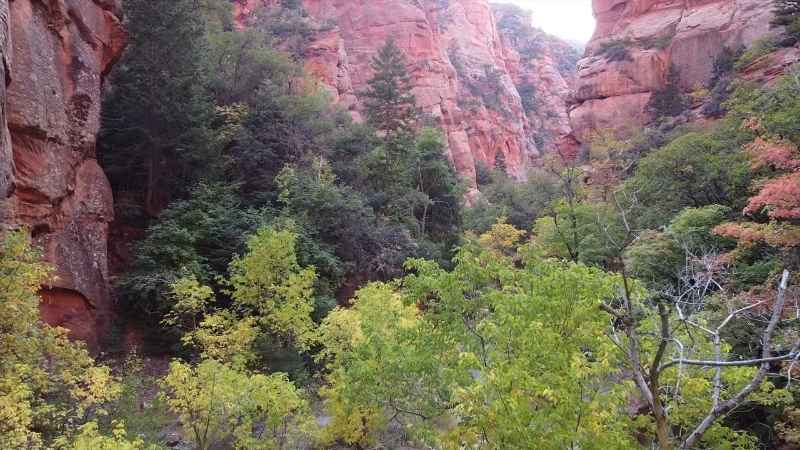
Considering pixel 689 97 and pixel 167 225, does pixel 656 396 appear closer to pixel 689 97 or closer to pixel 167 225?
pixel 167 225

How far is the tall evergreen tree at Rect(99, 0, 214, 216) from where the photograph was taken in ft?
67.6

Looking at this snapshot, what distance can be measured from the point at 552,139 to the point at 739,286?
68.2 metres

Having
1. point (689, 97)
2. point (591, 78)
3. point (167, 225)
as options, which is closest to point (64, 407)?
point (167, 225)

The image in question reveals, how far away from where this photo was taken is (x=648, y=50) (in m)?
43.1

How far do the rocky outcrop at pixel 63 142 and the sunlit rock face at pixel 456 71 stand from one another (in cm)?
2248

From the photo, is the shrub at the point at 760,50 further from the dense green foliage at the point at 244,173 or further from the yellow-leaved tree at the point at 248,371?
the yellow-leaved tree at the point at 248,371

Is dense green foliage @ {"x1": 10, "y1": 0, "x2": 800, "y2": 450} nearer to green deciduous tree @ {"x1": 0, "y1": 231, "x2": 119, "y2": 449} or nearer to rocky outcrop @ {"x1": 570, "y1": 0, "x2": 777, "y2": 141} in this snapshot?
green deciduous tree @ {"x1": 0, "y1": 231, "x2": 119, "y2": 449}

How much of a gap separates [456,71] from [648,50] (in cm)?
2918

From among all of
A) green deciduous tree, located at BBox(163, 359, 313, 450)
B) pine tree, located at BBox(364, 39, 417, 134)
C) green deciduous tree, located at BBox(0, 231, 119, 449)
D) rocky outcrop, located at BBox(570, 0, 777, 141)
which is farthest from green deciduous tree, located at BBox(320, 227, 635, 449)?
rocky outcrop, located at BBox(570, 0, 777, 141)

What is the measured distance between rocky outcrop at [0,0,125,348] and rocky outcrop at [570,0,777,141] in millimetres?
35679

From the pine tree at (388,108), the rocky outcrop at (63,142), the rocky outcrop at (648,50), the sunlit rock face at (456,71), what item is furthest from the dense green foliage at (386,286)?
the sunlit rock face at (456,71)

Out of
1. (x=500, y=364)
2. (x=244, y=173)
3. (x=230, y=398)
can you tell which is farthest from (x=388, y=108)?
(x=500, y=364)

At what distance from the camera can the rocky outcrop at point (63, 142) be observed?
536 inches

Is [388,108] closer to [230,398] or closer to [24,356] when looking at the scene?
[230,398]
